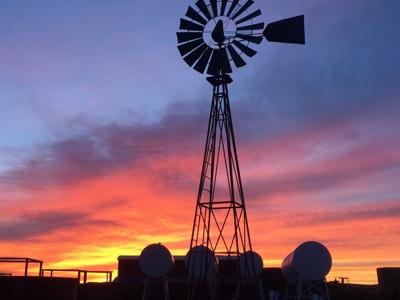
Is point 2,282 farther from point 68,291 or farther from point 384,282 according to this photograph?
point 384,282

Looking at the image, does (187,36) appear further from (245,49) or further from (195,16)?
(245,49)

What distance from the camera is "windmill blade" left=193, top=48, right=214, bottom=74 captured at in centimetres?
2428

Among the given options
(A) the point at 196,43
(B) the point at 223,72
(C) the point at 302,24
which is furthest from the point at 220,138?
(C) the point at 302,24

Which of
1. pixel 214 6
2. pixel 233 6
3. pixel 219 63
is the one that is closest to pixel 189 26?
pixel 214 6

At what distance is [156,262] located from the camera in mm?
28859

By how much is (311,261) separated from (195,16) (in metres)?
14.1

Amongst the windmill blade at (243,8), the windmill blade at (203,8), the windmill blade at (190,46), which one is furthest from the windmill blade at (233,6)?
the windmill blade at (190,46)

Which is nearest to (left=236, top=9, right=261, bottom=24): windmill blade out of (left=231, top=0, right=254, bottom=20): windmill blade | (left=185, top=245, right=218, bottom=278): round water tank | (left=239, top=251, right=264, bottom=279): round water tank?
(left=231, top=0, right=254, bottom=20): windmill blade

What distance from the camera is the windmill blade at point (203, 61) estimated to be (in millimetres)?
24281

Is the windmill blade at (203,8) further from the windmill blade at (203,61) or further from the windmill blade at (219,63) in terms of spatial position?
the windmill blade at (219,63)

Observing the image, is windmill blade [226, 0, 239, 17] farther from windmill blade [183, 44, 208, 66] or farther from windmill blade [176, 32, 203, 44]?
windmill blade [183, 44, 208, 66]

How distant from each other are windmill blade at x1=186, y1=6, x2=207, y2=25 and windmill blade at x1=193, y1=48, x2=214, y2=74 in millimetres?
1377

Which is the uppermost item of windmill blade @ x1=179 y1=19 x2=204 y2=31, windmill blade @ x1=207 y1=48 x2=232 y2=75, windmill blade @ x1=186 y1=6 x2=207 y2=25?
windmill blade @ x1=186 y1=6 x2=207 y2=25

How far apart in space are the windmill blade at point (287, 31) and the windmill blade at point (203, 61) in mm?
2786
